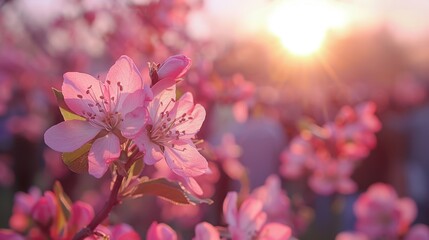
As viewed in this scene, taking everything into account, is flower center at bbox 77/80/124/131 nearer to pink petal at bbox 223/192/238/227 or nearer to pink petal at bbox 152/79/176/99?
pink petal at bbox 152/79/176/99

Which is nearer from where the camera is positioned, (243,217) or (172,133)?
(172,133)

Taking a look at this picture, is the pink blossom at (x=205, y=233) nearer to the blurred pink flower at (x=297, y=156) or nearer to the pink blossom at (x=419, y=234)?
the pink blossom at (x=419, y=234)

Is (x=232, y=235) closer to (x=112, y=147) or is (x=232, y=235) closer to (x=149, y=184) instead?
(x=149, y=184)

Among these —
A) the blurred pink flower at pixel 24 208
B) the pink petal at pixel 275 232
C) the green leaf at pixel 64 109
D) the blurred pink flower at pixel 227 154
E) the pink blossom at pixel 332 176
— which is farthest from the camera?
the blurred pink flower at pixel 227 154

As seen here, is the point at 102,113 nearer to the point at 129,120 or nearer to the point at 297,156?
the point at 129,120

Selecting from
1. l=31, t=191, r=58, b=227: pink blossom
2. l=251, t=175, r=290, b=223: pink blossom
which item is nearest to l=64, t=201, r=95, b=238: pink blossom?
l=31, t=191, r=58, b=227: pink blossom

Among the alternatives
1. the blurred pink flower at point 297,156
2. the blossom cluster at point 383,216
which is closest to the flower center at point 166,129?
the blossom cluster at point 383,216

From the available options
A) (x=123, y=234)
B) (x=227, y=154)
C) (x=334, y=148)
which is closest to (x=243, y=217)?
(x=123, y=234)
